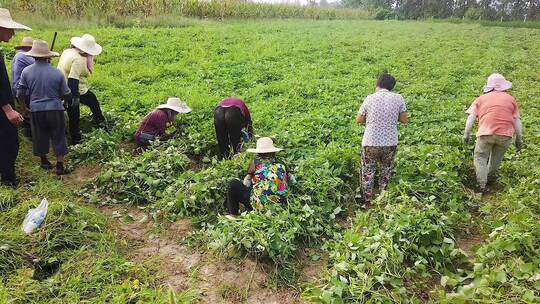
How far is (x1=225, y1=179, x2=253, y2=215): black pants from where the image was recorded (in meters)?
4.83

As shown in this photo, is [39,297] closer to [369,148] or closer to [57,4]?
[369,148]

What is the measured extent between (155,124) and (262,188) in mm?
2595

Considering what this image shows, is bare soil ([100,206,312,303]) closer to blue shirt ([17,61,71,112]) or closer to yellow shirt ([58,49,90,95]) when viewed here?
blue shirt ([17,61,71,112])

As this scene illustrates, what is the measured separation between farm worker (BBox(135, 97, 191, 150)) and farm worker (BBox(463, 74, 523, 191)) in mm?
4482

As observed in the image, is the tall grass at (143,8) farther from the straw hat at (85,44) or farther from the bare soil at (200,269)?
the bare soil at (200,269)

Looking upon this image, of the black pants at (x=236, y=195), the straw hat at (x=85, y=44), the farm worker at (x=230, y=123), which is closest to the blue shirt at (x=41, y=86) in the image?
the straw hat at (x=85, y=44)

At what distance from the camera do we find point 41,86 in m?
5.45

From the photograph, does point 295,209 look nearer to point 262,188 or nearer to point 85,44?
point 262,188

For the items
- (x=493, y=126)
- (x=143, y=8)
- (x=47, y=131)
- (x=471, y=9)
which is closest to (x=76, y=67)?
(x=47, y=131)

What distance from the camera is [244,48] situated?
13836mm

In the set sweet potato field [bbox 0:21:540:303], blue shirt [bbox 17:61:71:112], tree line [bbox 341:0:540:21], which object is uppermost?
tree line [bbox 341:0:540:21]

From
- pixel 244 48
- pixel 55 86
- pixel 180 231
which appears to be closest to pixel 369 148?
pixel 180 231

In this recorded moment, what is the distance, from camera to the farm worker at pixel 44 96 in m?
5.45

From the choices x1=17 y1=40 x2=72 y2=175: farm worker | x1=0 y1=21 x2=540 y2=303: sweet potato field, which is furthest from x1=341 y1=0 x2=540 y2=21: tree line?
x1=17 y1=40 x2=72 y2=175: farm worker
